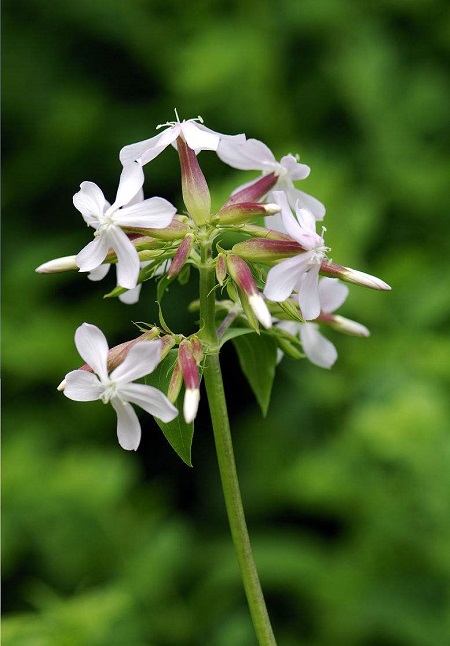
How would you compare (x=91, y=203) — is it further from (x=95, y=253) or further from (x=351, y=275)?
(x=351, y=275)

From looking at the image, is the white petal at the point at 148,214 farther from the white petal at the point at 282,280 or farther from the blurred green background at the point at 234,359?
the blurred green background at the point at 234,359

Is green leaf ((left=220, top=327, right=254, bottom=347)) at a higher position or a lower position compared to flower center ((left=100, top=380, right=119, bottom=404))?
higher

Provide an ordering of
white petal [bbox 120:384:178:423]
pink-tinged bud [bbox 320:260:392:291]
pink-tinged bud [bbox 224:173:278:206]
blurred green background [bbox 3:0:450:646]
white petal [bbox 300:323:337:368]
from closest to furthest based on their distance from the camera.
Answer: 1. white petal [bbox 120:384:178:423]
2. pink-tinged bud [bbox 320:260:392:291]
3. pink-tinged bud [bbox 224:173:278:206]
4. white petal [bbox 300:323:337:368]
5. blurred green background [bbox 3:0:450:646]

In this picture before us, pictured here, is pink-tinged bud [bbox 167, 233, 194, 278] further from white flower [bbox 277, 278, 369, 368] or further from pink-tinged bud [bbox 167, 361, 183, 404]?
white flower [bbox 277, 278, 369, 368]

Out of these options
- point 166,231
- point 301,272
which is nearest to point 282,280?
point 301,272

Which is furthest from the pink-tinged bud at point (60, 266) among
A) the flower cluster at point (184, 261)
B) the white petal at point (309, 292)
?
the white petal at point (309, 292)


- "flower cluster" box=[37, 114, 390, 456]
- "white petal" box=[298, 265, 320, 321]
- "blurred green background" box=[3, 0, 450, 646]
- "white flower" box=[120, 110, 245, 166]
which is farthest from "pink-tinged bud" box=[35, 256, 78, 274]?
"blurred green background" box=[3, 0, 450, 646]
